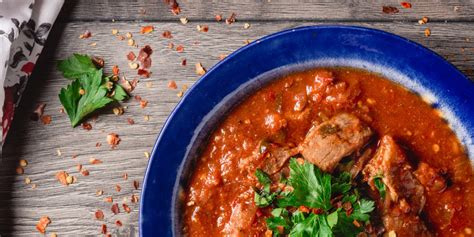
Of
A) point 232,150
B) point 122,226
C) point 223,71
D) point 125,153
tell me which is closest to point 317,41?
point 223,71

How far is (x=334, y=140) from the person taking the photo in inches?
144

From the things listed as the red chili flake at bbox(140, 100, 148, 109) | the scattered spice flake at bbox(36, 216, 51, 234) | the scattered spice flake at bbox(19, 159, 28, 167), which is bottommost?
the scattered spice flake at bbox(36, 216, 51, 234)

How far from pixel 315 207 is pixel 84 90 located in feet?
5.47

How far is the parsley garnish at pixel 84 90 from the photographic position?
157 inches

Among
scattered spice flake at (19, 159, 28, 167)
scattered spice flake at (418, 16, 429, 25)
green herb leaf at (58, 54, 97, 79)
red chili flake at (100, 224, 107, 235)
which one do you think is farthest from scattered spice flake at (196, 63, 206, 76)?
scattered spice flake at (418, 16, 429, 25)

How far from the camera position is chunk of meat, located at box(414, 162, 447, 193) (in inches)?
143

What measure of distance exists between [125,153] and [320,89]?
4.38ft

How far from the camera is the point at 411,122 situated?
3.72 metres

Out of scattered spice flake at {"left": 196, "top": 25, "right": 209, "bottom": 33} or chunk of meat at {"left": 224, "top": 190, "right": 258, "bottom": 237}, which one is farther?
scattered spice flake at {"left": 196, "top": 25, "right": 209, "bottom": 33}

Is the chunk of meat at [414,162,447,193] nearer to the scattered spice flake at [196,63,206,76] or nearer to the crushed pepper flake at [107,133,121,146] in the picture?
the scattered spice flake at [196,63,206,76]

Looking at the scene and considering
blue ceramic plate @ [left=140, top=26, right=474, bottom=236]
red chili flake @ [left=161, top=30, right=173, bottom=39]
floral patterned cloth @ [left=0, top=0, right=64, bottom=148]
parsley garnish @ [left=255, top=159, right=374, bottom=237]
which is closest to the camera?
parsley garnish @ [left=255, top=159, right=374, bottom=237]

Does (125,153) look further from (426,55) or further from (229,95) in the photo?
(426,55)

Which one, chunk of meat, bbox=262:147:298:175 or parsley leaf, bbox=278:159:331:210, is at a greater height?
chunk of meat, bbox=262:147:298:175

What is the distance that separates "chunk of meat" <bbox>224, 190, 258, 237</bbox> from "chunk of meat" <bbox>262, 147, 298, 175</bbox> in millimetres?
181
